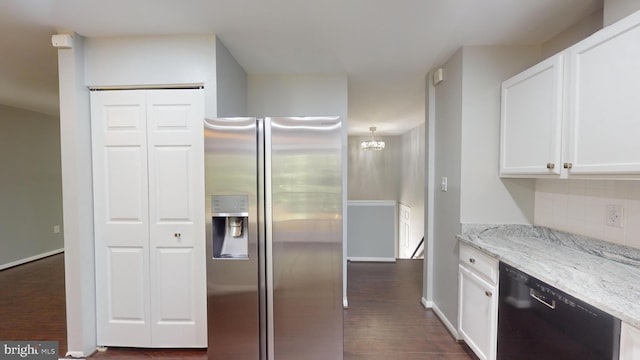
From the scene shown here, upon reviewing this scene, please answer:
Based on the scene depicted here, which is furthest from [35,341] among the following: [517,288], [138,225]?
[517,288]

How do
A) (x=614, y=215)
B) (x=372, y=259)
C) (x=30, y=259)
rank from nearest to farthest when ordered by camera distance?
(x=614, y=215) < (x=30, y=259) < (x=372, y=259)

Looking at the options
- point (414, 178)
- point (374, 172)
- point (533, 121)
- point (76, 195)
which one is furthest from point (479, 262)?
point (374, 172)

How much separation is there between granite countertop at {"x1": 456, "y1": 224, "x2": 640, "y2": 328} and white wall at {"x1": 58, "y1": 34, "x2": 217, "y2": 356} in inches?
85.9

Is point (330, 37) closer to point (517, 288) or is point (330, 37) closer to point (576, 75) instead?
point (576, 75)

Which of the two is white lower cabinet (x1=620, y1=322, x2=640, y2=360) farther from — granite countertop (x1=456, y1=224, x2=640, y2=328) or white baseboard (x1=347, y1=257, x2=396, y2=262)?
white baseboard (x1=347, y1=257, x2=396, y2=262)

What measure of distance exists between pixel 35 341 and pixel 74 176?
139 cm

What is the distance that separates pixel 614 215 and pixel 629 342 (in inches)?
37.0

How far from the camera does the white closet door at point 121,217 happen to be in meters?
2.00

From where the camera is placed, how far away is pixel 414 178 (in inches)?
240

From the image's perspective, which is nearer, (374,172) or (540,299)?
(540,299)

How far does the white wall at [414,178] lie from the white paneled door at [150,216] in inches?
179

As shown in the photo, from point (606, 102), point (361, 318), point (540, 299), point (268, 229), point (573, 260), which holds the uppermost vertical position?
point (606, 102)

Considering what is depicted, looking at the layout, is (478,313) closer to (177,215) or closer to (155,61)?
(177,215)

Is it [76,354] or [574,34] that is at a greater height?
[574,34]
